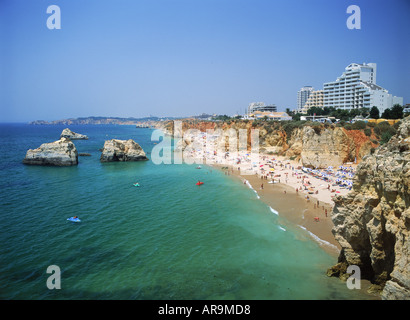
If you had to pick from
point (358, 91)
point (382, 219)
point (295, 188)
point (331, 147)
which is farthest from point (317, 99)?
point (382, 219)

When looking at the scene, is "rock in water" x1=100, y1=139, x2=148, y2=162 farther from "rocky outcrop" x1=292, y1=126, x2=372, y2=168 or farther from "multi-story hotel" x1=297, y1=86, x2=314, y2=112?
"multi-story hotel" x1=297, y1=86, x2=314, y2=112

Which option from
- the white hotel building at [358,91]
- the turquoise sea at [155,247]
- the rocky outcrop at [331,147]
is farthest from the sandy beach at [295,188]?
the white hotel building at [358,91]

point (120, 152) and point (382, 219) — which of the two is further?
point (120, 152)

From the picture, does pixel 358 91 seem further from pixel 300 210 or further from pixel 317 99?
pixel 300 210

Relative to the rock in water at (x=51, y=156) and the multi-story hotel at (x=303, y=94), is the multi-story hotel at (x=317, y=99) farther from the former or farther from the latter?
the rock in water at (x=51, y=156)

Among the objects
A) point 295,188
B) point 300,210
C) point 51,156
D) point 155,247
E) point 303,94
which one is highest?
point 303,94

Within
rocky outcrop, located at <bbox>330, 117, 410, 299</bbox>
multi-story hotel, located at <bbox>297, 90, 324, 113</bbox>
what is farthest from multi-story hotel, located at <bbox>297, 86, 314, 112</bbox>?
rocky outcrop, located at <bbox>330, 117, 410, 299</bbox>
